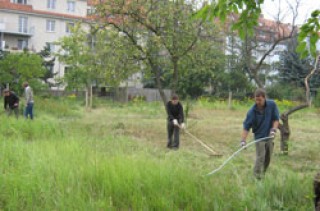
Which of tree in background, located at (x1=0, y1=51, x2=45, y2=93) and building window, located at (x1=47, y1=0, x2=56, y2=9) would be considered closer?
tree in background, located at (x1=0, y1=51, x2=45, y2=93)

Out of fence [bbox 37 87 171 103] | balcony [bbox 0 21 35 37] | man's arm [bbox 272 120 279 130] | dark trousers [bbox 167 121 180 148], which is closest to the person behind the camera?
man's arm [bbox 272 120 279 130]

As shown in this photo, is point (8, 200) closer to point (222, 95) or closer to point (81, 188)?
point (81, 188)

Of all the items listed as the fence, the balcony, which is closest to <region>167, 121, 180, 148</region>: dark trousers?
the fence

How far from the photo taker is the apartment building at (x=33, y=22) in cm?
4066

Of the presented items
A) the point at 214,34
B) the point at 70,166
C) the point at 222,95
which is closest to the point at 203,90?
the point at 222,95

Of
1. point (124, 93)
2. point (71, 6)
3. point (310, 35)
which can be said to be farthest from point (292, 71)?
point (310, 35)

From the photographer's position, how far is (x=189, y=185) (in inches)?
185

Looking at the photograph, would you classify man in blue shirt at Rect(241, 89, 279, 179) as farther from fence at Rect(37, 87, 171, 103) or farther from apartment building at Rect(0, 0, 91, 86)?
apartment building at Rect(0, 0, 91, 86)

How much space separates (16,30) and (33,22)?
215 centimetres

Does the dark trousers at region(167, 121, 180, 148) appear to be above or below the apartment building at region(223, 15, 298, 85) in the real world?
below

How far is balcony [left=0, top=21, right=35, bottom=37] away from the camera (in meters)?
40.3

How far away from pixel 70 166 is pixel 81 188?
2.43ft

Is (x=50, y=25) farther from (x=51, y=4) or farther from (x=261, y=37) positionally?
(x=261, y=37)

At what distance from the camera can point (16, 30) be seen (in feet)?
134
